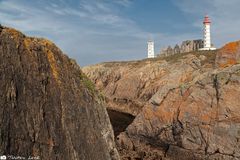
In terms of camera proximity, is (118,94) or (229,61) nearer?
(229,61)

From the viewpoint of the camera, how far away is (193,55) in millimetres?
85312

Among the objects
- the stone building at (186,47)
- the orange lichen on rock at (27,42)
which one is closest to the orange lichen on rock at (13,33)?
the orange lichen on rock at (27,42)

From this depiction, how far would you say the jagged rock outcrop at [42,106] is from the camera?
1326 centimetres

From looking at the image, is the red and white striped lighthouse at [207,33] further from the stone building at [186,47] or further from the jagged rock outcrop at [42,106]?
the jagged rock outcrop at [42,106]

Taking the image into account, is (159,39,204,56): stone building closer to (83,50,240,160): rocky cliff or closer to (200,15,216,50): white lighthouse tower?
(200,15,216,50): white lighthouse tower

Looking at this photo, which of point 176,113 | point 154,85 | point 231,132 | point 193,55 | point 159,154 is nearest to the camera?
point 231,132

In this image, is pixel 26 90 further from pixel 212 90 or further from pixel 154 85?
pixel 154 85

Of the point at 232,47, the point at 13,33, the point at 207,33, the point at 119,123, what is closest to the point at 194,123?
the point at 232,47

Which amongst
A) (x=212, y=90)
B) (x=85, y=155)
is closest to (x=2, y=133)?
(x=85, y=155)

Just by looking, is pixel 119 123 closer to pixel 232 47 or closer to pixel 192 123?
pixel 232 47

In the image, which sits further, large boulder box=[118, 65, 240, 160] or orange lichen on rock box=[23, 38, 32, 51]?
large boulder box=[118, 65, 240, 160]

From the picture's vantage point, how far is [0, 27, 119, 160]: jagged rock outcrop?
13.3m

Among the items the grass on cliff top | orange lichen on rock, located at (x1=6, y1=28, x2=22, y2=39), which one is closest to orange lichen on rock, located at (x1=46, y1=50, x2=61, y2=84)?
orange lichen on rock, located at (x1=6, y1=28, x2=22, y2=39)

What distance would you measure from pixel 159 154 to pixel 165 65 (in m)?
47.0
